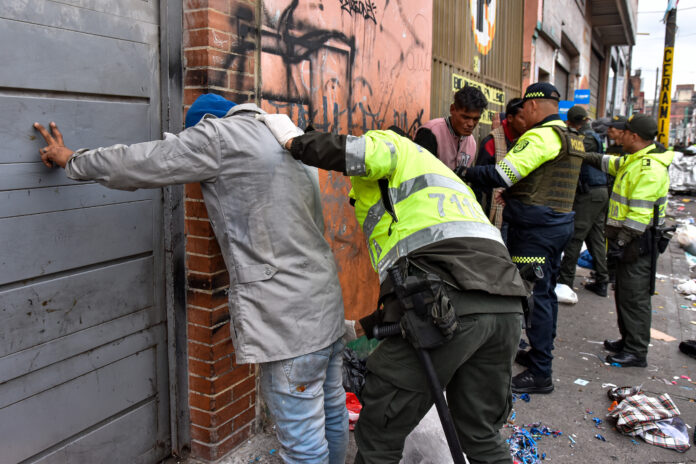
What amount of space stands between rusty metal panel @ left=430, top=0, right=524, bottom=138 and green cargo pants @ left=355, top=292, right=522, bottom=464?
146 inches

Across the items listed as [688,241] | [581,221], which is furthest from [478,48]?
[688,241]

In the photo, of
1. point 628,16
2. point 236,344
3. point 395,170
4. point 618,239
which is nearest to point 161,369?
point 236,344

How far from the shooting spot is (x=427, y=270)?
1.99 metres

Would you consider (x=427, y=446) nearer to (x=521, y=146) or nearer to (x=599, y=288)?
(x=521, y=146)

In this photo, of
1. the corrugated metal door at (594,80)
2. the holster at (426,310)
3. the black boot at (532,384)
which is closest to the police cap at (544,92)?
the black boot at (532,384)

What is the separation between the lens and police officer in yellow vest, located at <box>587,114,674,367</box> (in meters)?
4.51

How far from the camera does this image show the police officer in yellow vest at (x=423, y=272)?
6.47 feet

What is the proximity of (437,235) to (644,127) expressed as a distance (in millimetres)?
3588

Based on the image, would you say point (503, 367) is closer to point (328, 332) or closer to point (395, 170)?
point (328, 332)

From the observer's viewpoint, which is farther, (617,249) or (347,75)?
(617,249)

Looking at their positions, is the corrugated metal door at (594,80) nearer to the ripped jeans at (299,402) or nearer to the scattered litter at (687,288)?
the scattered litter at (687,288)

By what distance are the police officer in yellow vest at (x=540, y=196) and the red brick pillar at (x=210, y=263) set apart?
1.96m

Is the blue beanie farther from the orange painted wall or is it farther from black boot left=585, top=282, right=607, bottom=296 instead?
black boot left=585, top=282, right=607, bottom=296

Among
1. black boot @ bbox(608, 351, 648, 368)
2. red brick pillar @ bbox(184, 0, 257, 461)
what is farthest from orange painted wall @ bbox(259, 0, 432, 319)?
black boot @ bbox(608, 351, 648, 368)
